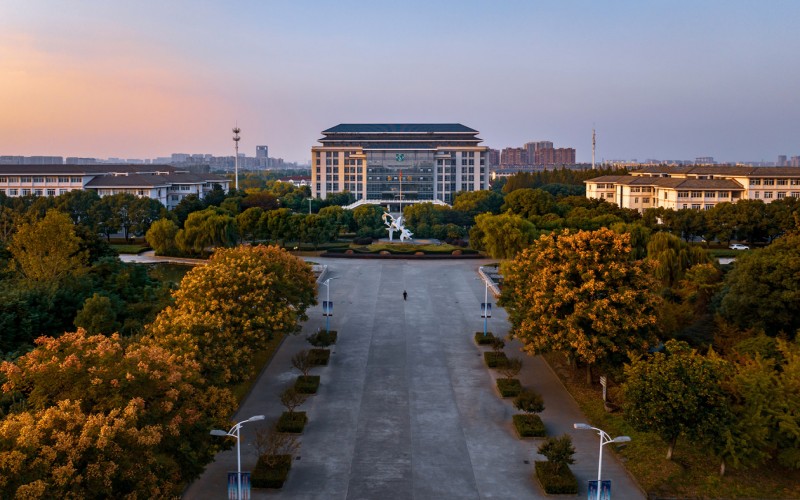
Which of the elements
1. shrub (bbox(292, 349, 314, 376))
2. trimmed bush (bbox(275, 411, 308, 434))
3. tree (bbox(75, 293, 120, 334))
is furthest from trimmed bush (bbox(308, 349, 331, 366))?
tree (bbox(75, 293, 120, 334))

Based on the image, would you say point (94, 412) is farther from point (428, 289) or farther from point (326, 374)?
point (428, 289)

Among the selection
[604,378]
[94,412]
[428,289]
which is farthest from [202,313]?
[428,289]

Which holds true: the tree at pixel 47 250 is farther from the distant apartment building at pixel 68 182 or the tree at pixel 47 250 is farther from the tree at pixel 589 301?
the distant apartment building at pixel 68 182

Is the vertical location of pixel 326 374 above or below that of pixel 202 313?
below

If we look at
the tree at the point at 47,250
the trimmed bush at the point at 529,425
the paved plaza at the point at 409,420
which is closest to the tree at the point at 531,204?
the paved plaza at the point at 409,420

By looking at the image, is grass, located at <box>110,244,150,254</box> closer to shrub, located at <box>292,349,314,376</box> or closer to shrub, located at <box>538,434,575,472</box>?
shrub, located at <box>292,349,314,376</box>

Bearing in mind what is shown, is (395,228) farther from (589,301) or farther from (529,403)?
(529,403)
